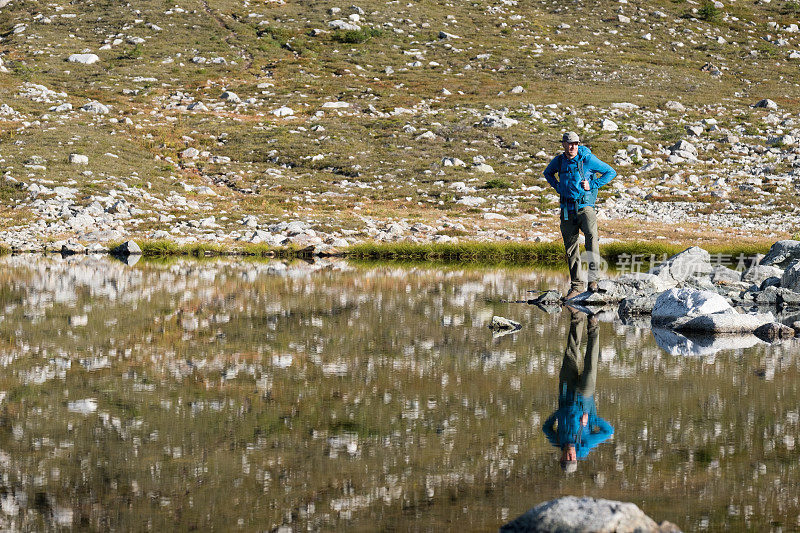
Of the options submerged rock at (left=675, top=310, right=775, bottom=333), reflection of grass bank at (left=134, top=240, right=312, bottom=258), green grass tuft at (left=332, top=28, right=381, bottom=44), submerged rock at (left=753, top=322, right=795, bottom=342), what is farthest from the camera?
green grass tuft at (left=332, top=28, right=381, bottom=44)

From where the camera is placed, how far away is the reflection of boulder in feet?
34.8

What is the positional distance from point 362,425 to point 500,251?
24.5 meters

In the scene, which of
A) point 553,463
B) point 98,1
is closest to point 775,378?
point 553,463

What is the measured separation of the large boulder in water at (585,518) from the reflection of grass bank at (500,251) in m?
25.1

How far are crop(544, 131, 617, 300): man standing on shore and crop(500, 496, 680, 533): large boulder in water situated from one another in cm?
1175

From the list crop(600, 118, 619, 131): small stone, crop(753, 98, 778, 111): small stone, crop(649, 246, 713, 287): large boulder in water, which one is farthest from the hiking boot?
crop(753, 98, 778, 111): small stone

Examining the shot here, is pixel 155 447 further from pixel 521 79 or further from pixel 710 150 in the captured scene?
pixel 521 79

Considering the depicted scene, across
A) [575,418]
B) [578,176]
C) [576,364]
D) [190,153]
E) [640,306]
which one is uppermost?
[578,176]

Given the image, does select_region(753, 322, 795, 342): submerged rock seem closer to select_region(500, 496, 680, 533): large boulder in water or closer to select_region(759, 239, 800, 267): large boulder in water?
select_region(500, 496, 680, 533): large boulder in water

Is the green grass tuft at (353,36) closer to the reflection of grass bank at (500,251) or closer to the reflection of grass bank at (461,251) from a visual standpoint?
the reflection of grass bank at (500,251)

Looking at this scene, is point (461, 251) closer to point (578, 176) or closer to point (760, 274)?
point (760, 274)

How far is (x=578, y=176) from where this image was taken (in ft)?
53.1

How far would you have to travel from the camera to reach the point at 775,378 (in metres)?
8.61

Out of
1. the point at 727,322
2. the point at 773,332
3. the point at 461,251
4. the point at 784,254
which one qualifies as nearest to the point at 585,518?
the point at 773,332
